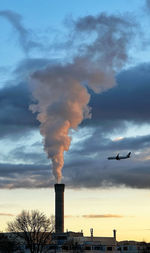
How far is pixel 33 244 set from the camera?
144 m

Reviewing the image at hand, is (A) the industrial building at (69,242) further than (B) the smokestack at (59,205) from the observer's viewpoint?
No

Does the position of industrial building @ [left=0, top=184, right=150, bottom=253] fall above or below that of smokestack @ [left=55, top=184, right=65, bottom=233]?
below

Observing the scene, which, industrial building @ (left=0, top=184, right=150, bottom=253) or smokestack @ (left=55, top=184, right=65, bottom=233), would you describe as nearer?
industrial building @ (left=0, top=184, right=150, bottom=253)

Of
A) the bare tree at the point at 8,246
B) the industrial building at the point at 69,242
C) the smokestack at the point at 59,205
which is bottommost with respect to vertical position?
the bare tree at the point at 8,246

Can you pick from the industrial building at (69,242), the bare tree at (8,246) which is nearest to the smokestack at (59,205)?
the industrial building at (69,242)

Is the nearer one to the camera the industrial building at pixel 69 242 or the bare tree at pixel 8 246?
the bare tree at pixel 8 246

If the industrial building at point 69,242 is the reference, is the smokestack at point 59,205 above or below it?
above

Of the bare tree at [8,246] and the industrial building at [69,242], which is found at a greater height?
the industrial building at [69,242]

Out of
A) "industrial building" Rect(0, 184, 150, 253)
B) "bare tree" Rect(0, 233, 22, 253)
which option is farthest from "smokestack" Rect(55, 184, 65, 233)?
"bare tree" Rect(0, 233, 22, 253)

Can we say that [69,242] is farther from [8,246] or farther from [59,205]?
[8,246]

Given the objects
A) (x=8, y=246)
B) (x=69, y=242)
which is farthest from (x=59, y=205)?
(x=8, y=246)

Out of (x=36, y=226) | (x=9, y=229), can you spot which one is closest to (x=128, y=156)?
(x=36, y=226)

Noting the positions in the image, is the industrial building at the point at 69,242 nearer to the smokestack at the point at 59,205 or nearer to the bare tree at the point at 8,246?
the smokestack at the point at 59,205

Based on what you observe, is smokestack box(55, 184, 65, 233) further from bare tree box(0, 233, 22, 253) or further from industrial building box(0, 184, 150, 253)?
bare tree box(0, 233, 22, 253)
